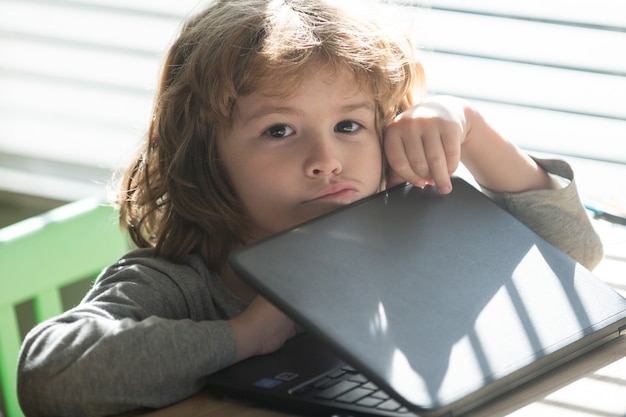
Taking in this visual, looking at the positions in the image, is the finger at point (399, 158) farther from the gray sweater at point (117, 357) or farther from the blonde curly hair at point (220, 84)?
the gray sweater at point (117, 357)

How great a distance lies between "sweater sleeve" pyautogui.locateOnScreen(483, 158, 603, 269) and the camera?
132cm

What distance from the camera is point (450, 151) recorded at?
118 cm

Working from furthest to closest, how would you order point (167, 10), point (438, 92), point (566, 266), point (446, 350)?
point (167, 10), point (438, 92), point (566, 266), point (446, 350)

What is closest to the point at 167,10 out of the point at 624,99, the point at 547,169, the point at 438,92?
the point at 438,92

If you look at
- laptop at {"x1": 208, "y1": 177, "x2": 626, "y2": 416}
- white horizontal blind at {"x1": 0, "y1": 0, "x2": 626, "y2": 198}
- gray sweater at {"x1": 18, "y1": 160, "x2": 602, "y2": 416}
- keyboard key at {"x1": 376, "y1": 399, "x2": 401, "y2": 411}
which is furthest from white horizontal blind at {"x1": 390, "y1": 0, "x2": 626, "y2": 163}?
keyboard key at {"x1": 376, "y1": 399, "x2": 401, "y2": 411}

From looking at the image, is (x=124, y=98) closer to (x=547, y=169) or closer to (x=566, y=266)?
(x=547, y=169)

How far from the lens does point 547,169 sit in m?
1.38

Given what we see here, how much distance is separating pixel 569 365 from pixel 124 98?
61.4 inches

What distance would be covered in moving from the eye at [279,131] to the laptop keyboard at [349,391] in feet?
1.03

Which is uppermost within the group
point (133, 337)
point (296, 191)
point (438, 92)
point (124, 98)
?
point (124, 98)

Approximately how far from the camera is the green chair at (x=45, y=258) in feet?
4.38

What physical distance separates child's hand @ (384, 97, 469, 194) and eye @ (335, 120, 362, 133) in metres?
0.04

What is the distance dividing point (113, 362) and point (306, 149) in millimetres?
344

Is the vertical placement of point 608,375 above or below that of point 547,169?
below
